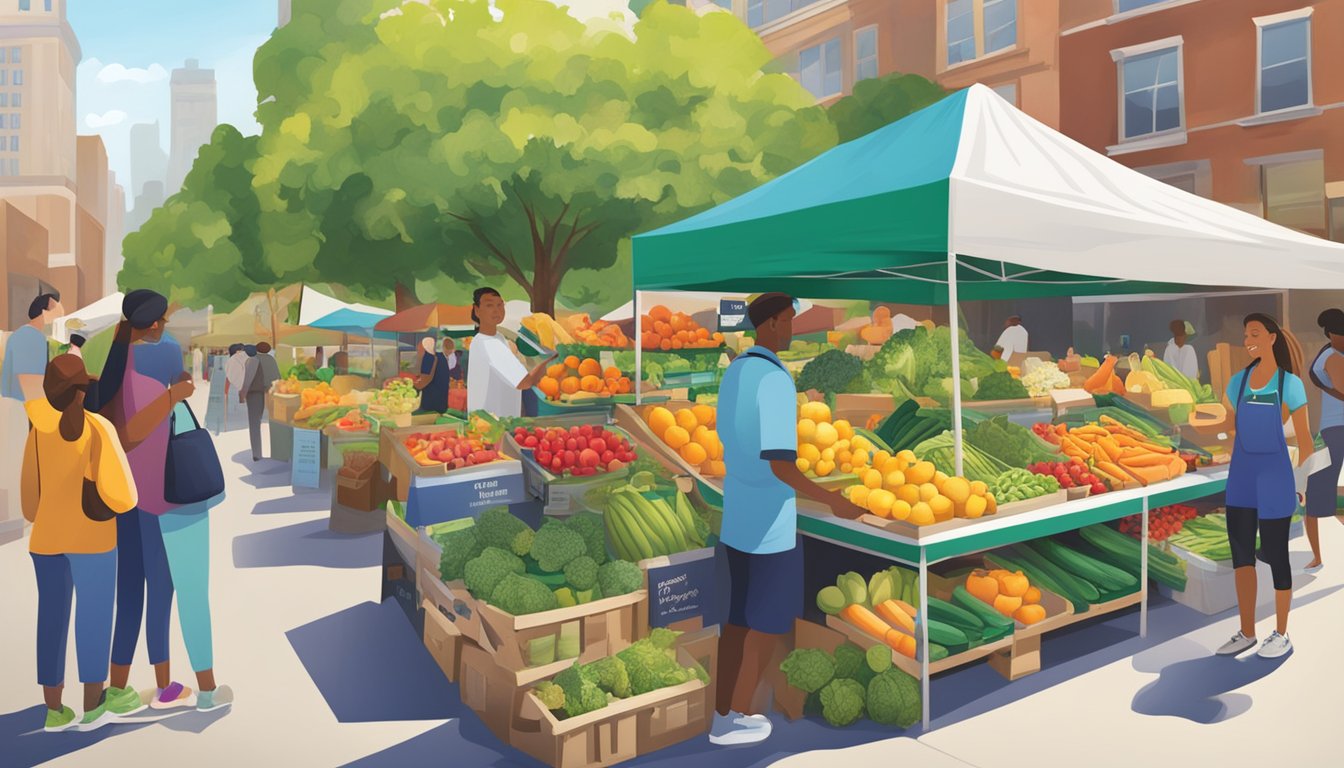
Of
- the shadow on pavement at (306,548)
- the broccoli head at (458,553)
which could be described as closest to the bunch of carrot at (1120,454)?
the broccoli head at (458,553)

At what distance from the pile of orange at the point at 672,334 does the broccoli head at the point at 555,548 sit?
3.65 metres

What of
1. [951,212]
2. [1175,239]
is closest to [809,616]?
[951,212]

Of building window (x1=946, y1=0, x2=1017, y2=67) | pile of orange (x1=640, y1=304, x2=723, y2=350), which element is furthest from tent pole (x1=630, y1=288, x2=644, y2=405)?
building window (x1=946, y1=0, x2=1017, y2=67)

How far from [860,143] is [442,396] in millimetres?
5574

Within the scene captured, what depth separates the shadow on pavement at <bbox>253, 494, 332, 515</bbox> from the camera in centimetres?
977

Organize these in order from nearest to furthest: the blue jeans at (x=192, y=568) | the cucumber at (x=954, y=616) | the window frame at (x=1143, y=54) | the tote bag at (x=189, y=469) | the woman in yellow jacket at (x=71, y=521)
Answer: the woman in yellow jacket at (x=71, y=521)
the tote bag at (x=189, y=469)
the blue jeans at (x=192, y=568)
the cucumber at (x=954, y=616)
the window frame at (x=1143, y=54)

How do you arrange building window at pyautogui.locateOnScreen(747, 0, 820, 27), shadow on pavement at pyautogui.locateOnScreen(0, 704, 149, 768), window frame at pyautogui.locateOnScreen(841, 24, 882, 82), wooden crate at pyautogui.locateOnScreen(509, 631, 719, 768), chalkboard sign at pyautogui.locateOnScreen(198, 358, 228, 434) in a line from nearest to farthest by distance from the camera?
wooden crate at pyautogui.locateOnScreen(509, 631, 719, 768)
shadow on pavement at pyautogui.locateOnScreen(0, 704, 149, 768)
chalkboard sign at pyautogui.locateOnScreen(198, 358, 228, 434)
window frame at pyautogui.locateOnScreen(841, 24, 882, 82)
building window at pyautogui.locateOnScreen(747, 0, 820, 27)

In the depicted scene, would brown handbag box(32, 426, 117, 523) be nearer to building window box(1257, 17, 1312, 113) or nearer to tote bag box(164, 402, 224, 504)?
tote bag box(164, 402, 224, 504)

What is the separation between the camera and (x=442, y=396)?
376 inches

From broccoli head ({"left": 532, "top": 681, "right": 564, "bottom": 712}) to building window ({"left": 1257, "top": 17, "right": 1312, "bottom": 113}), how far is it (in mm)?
19405

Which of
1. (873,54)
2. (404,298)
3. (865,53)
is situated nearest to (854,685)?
(404,298)

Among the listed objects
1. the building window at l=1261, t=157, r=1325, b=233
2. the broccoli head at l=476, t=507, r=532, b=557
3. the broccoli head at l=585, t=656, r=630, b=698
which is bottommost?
the broccoli head at l=585, t=656, r=630, b=698

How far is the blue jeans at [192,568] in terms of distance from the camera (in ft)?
13.8

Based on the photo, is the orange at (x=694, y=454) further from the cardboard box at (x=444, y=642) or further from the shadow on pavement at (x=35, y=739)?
the shadow on pavement at (x=35, y=739)
